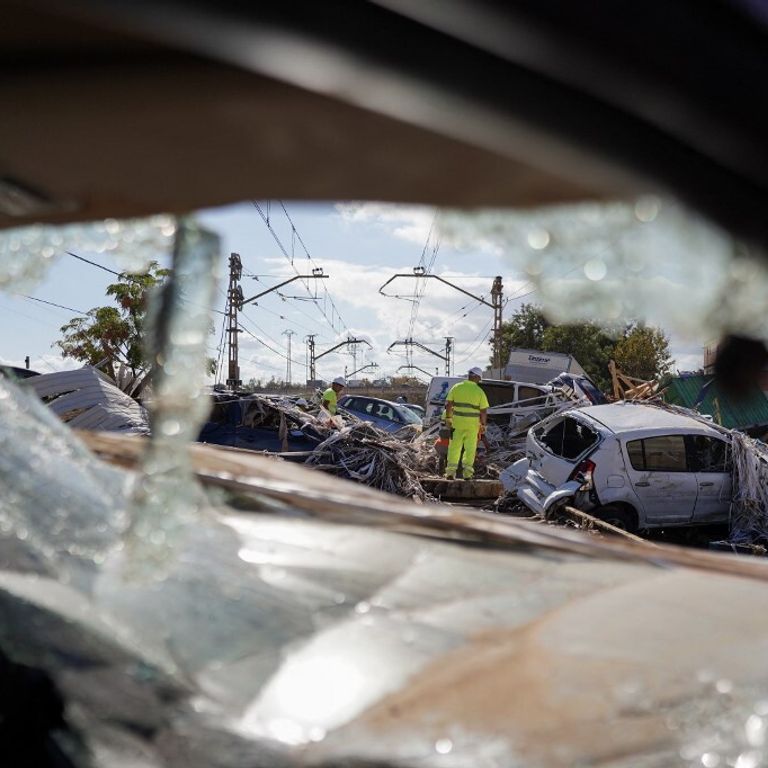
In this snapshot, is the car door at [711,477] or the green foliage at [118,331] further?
the car door at [711,477]

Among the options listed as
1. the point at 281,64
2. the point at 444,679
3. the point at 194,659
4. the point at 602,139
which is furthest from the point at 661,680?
the point at 281,64

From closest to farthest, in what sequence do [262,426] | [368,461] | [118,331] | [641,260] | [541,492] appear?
1. [641,260]
2. [118,331]
3. [541,492]
4. [368,461]
5. [262,426]

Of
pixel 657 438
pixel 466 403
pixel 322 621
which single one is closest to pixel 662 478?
pixel 657 438

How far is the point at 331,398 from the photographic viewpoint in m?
15.5

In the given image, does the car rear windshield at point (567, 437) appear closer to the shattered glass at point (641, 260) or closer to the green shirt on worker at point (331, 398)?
the green shirt on worker at point (331, 398)

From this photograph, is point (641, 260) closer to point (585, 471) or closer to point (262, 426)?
point (585, 471)

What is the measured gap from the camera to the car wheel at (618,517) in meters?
9.52

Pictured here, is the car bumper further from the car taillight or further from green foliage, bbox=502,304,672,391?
green foliage, bbox=502,304,672,391

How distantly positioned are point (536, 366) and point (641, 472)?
40.3ft

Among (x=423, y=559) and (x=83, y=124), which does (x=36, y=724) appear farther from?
(x=83, y=124)

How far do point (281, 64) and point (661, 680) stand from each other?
1.27m

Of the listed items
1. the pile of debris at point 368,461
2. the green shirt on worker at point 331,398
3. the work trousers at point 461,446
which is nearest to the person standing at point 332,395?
the green shirt on worker at point 331,398

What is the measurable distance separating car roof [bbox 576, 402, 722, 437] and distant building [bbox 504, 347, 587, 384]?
34.8 feet

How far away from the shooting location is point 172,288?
1.71 metres
